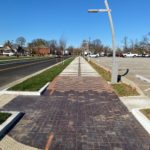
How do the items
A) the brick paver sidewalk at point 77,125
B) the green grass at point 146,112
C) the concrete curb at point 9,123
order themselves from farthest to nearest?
the green grass at point 146,112
the concrete curb at point 9,123
the brick paver sidewalk at point 77,125

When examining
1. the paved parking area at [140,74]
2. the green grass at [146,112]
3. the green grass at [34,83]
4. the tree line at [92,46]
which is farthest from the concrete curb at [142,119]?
the tree line at [92,46]

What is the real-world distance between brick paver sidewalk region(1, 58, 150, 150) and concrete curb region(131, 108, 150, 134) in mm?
123

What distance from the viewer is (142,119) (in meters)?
8.33

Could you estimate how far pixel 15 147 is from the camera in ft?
20.3

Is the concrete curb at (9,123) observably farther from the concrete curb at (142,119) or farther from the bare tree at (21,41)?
the bare tree at (21,41)

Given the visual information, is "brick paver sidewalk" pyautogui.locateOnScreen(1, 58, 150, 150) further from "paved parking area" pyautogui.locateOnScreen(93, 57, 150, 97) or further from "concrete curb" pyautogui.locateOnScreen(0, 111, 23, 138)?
"paved parking area" pyautogui.locateOnScreen(93, 57, 150, 97)

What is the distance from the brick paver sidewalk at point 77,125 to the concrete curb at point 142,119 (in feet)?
0.40

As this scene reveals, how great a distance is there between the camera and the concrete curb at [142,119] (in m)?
7.72

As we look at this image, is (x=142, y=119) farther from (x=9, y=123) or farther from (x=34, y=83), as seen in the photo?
(x=34, y=83)

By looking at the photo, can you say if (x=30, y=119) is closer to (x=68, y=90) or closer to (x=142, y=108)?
(x=142, y=108)

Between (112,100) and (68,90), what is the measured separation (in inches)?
131

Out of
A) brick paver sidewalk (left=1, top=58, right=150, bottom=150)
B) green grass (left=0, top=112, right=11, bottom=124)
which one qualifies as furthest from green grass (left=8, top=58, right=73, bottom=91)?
green grass (left=0, top=112, right=11, bottom=124)

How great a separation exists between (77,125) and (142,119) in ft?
5.69

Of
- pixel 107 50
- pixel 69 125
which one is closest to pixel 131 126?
pixel 69 125
